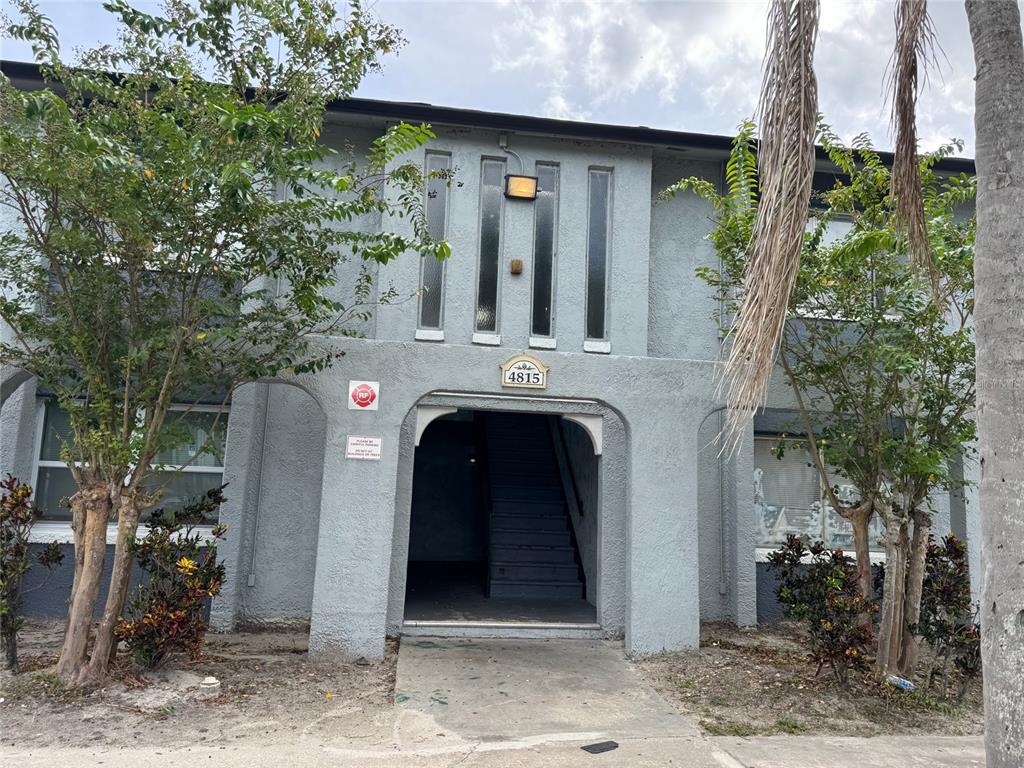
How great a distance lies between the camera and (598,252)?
798 centimetres

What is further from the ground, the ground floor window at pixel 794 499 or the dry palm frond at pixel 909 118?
the dry palm frond at pixel 909 118

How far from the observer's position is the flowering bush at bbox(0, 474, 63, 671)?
5633 millimetres

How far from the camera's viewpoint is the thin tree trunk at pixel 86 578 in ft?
17.8

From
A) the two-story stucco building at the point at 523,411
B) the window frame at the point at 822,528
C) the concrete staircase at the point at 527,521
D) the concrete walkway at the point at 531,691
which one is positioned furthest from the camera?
the concrete staircase at the point at 527,521

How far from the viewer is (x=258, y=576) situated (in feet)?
24.8

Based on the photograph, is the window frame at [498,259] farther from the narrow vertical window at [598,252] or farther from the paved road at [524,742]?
the paved road at [524,742]

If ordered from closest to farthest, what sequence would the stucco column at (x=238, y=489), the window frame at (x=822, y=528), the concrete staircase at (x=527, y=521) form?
the stucco column at (x=238, y=489)
the window frame at (x=822, y=528)
the concrete staircase at (x=527, y=521)

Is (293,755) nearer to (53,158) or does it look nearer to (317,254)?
(317,254)

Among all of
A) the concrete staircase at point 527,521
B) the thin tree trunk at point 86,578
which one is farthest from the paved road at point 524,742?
the concrete staircase at point 527,521

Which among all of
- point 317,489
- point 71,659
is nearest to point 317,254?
point 317,489

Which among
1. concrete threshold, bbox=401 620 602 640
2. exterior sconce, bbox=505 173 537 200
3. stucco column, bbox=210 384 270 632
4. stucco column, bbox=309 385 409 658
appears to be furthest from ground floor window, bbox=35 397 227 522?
exterior sconce, bbox=505 173 537 200

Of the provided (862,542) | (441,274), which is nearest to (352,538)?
(441,274)

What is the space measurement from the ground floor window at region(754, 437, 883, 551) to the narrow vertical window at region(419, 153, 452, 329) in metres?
4.55

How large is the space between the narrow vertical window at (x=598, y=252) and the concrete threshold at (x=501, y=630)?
3158 mm
